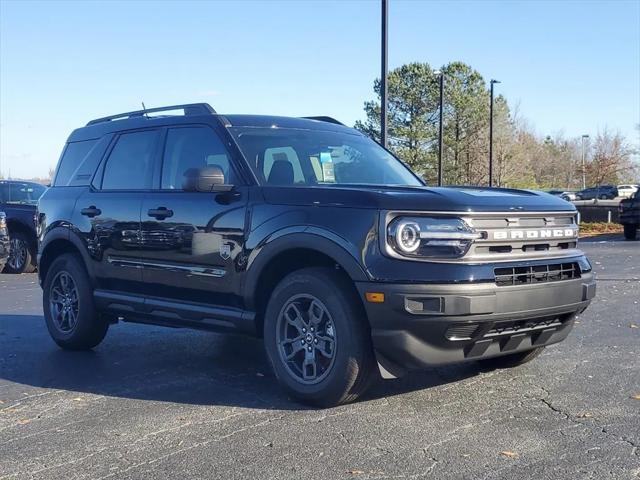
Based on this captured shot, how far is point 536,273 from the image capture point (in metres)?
4.81

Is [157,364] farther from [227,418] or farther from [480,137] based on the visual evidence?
[480,137]

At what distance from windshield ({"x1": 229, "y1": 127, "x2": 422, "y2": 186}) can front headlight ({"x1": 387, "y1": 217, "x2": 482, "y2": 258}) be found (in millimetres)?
1188

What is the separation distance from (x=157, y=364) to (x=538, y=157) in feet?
219

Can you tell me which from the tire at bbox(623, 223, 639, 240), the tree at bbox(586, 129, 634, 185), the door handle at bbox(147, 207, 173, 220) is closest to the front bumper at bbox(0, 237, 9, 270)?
the door handle at bbox(147, 207, 173, 220)

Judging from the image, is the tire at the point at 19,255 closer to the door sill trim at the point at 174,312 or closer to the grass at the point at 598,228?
the door sill trim at the point at 174,312

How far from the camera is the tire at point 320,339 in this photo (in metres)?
4.70

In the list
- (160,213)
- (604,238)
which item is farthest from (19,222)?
(604,238)

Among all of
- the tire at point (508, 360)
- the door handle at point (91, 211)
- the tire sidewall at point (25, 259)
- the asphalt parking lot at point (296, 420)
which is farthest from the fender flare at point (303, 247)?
the tire sidewall at point (25, 259)

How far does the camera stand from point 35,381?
5.87 metres

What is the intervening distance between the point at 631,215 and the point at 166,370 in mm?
18931

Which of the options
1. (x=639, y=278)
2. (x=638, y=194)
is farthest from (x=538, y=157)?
(x=639, y=278)

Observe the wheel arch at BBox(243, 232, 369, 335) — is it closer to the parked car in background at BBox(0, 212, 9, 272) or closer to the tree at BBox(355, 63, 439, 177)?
the parked car in background at BBox(0, 212, 9, 272)

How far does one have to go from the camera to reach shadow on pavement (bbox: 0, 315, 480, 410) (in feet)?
17.5

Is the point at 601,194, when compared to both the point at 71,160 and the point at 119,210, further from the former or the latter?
the point at 119,210
